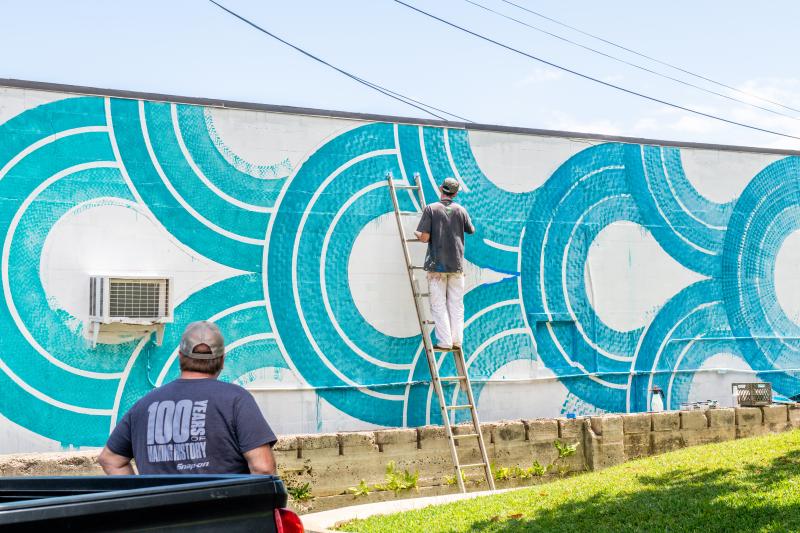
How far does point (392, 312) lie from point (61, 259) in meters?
3.92

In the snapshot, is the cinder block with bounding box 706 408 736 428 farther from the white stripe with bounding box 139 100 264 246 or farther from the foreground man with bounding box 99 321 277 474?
the foreground man with bounding box 99 321 277 474

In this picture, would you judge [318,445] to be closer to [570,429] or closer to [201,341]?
[570,429]

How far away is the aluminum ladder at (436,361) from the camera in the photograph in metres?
12.2

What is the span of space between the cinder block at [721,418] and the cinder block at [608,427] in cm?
155

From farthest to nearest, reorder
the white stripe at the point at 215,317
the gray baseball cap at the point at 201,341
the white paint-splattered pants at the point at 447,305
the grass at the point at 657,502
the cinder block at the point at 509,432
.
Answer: the cinder block at the point at 509,432, the white paint-splattered pants at the point at 447,305, the white stripe at the point at 215,317, the grass at the point at 657,502, the gray baseball cap at the point at 201,341

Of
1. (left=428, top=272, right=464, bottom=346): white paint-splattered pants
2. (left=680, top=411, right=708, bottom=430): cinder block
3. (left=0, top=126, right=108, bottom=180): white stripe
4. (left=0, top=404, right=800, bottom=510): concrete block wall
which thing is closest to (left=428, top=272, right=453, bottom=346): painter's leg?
(left=428, top=272, right=464, bottom=346): white paint-splattered pants

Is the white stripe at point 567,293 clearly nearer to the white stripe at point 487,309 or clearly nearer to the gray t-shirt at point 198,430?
the white stripe at point 487,309

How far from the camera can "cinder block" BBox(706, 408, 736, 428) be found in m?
14.1

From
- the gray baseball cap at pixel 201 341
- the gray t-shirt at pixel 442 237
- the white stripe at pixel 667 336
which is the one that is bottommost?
the gray baseball cap at pixel 201 341

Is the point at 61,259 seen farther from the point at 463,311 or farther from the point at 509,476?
the point at 509,476

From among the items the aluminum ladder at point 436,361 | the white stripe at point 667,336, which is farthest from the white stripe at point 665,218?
the aluminum ladder at point 436,361

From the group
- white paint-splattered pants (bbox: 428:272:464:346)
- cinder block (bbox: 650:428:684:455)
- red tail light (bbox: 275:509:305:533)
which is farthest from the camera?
cinder block (bbox: 650:428:684:455)

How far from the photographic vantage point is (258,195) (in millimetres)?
11859

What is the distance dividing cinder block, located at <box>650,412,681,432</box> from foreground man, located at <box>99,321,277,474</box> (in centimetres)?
927
